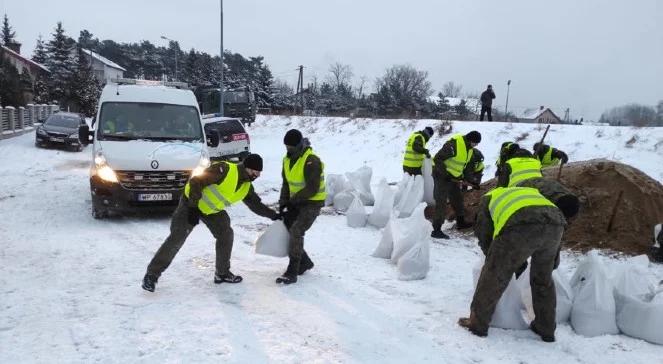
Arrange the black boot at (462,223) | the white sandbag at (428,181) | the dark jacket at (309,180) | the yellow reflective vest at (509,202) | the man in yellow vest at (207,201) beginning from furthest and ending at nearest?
the white sandbag at (428,181), the black boot at (462,223), the dark jacket at (309,180), the man in yellow vest at (207,201), the yellow reflective vest at (509,202)

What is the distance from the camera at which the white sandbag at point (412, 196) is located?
325 inches

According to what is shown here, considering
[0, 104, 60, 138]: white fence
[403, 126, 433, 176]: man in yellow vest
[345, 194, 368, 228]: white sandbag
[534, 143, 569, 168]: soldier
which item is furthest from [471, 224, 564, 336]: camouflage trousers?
[0, 104, 60, 138]: white fence

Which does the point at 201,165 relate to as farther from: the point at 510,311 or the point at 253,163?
the point at 510,311

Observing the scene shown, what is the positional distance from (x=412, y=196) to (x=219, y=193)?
4.28 m

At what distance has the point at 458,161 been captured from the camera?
732cm

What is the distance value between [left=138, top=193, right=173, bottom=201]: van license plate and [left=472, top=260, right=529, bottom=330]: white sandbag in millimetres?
5284

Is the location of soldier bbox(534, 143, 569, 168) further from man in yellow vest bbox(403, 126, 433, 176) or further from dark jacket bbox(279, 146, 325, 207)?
dark jacket bbox(279, 146, 325, 207)

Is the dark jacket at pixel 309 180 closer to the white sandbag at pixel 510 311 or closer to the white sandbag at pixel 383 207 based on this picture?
the white sandbag at pixel 510 311

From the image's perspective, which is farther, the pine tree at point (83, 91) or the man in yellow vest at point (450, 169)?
the pine tree at point (83, 91)

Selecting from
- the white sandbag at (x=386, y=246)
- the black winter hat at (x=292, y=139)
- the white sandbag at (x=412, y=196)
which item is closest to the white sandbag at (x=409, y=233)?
the white sandbag at (x=386, y=246)

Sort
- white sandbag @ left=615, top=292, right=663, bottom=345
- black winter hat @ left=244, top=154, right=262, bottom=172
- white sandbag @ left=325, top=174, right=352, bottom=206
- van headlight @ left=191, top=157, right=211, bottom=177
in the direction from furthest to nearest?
white sandbag @ left=325, top=174, right=352, bottom=206, van headlight @ left=191, top=157, right=211, bottom=177, black winter hat @ left=244, top=154, right=262, bottom=172, white sandbag @ left=615, top=292, right=663, bottom=345

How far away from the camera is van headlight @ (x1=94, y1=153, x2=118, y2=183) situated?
7.40m

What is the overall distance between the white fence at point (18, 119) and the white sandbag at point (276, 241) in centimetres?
2089

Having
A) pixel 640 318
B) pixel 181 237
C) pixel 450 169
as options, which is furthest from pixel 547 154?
pixel 181 237
